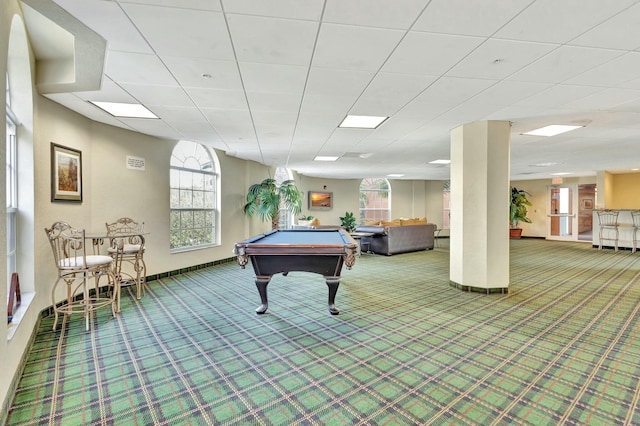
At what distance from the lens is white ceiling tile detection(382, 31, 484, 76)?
2177 millimetres

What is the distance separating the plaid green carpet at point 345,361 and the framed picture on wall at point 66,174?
1.51 m

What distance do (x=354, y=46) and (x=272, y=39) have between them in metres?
0.62

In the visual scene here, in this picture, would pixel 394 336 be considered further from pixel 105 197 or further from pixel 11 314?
pixel 105 197

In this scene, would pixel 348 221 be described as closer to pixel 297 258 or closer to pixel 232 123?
pixel 232 123

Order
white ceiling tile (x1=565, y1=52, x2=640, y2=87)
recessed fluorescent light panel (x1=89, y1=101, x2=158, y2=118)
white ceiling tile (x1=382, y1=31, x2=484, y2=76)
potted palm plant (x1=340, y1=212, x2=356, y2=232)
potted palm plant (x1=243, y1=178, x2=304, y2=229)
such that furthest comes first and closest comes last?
potted palm plant (x1=340, y1=212, x2=356, y2=232), potted palm plant (x1=243, y1=178, x2=304, y2=229), recessed fluorescent light panel (x1=89, y1=101, x2=158, y2=118), white ceiling tile (x1=565, y1=52, x2=640, y2=87), white ceiling tile (x1=382, y1=31, x2=484, y2=76)

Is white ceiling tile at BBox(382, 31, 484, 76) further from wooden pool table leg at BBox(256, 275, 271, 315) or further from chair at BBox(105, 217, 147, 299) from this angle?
chair at BBox(105, 217, 147, 299)

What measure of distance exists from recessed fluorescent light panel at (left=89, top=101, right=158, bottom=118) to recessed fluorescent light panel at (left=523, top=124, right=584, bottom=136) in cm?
577

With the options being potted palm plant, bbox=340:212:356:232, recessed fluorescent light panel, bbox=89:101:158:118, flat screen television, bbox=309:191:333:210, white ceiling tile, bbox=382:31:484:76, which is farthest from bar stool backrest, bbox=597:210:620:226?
recessed fluorescent light panel, bbox=89:101:158:118

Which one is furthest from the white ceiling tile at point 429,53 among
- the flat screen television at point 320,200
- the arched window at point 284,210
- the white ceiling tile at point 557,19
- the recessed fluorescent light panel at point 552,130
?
the flat screen television at point 320,200

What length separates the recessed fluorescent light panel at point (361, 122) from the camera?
4.19 meters

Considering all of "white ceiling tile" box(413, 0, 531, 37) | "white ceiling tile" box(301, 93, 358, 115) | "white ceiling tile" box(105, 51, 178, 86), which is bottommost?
"white ceiling tile" box(413, 0, 531, 37)

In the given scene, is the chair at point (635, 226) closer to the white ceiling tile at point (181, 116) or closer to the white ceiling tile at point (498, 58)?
the white ceiling tile at point (498, 58)

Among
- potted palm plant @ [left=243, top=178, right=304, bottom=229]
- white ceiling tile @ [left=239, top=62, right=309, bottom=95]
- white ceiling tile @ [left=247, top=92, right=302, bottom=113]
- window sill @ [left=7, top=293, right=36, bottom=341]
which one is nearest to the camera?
window sill @ [left=7, top=293, right=36, bottom=341]

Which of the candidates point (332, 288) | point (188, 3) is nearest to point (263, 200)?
point (332, 288)
